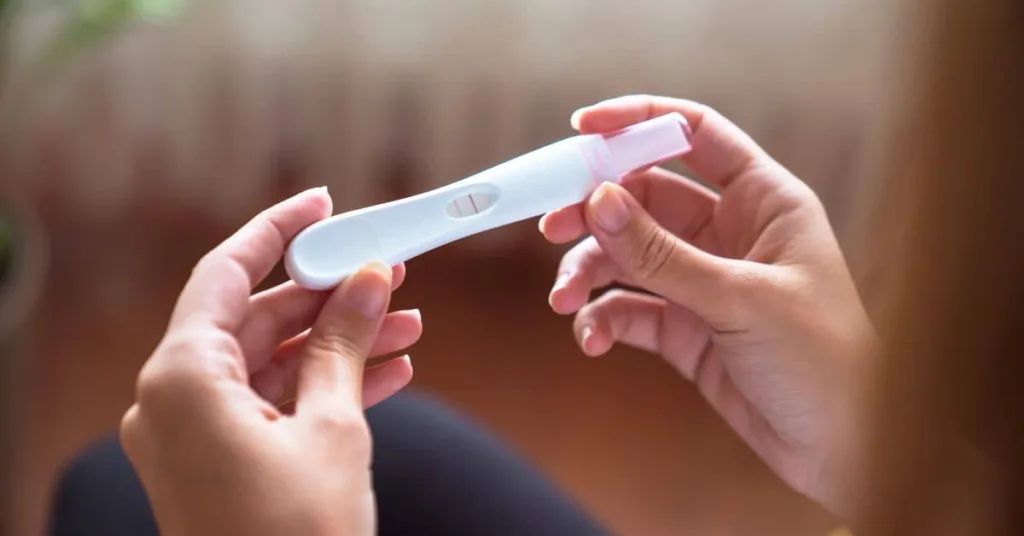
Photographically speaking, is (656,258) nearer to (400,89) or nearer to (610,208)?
(610,208)

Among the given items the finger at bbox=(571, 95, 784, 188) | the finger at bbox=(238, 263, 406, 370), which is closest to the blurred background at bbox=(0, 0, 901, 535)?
the finger at bbox=(571, 95, 784, 188)

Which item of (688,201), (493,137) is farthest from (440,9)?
(688,201)

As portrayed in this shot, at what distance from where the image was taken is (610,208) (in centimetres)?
57

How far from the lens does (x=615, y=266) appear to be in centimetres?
71

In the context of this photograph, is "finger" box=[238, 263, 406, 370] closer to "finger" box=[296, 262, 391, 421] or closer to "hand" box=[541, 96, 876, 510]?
"finger" box=[296, 262, 391, 421]

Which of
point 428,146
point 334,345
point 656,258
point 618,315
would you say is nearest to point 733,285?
point 656,258

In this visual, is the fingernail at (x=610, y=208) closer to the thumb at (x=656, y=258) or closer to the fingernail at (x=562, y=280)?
the thumb at (x=656, y=258)

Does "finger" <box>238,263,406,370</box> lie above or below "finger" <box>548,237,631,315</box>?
above

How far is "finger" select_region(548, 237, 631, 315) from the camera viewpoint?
70 centimetres

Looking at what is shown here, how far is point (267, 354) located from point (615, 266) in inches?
11.1

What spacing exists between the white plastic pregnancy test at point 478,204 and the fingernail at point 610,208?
13 mm

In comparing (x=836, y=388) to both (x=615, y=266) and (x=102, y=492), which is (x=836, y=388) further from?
(x=102, y=492)

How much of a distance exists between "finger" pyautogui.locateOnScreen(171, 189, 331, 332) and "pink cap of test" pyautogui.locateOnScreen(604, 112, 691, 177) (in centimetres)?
18

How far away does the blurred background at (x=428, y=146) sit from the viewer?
1417mm
